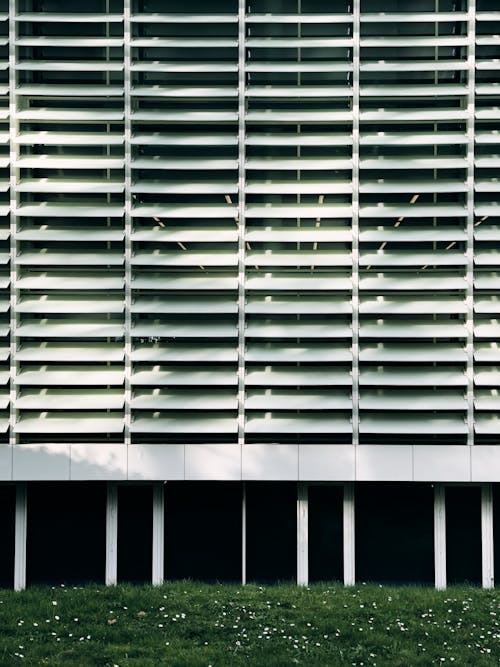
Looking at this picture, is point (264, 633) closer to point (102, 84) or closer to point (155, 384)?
point (155, 384)

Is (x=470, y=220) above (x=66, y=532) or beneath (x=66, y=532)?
above

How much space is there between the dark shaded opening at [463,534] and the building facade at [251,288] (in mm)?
44

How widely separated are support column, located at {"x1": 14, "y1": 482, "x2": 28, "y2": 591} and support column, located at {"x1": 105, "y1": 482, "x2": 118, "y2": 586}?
60.5 inches

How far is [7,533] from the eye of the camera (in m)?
16.2

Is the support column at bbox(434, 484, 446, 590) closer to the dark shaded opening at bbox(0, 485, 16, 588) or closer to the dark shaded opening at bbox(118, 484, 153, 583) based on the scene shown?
the dark shaded opening at bbox(118, 484, 153, 583)

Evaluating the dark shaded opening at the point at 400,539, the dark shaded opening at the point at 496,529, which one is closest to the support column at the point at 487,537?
the dark shaded opening at the point at 496,529

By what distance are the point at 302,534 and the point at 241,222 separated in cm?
592

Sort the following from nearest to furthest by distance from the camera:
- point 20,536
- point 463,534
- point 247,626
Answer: point 247,626 → point 20,536 → point 463,534

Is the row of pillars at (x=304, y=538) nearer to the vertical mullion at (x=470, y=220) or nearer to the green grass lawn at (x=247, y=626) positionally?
the green grass lawn at (x=247, y=626)

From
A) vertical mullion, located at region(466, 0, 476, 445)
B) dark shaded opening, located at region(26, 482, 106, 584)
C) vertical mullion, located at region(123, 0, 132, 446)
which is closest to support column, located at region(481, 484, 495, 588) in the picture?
vertical mullion, located at region(466, 0, 476, 445)

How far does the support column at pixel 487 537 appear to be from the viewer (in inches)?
630

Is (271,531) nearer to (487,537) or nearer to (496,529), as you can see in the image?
(487,537)

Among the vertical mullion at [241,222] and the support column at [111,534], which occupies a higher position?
the vertical mullion at [241,222]

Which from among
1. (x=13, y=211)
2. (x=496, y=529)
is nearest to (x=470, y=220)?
(x=496, y=529)
